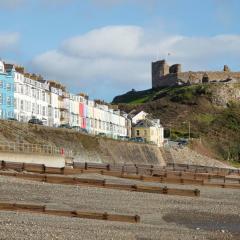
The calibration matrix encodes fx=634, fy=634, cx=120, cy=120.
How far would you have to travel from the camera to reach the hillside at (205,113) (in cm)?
13912

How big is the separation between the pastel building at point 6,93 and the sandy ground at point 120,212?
39634 millimetres

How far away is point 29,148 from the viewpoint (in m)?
51.4

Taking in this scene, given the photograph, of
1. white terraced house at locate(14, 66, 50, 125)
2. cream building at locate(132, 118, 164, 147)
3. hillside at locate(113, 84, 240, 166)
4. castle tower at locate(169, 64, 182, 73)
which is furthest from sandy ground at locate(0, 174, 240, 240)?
castle tower at locate(169, 64, 182, 73)

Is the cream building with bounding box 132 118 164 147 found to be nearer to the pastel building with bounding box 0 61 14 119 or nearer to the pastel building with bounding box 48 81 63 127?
the pastel building with bounding box 48 81 63 127

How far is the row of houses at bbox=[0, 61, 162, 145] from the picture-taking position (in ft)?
246

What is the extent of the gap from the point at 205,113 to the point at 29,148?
A: 11269 centimetres

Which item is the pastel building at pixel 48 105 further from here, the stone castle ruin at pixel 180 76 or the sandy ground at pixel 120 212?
the stone castle ruin at pixel 180 76

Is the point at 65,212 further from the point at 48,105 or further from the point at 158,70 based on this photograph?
the point at 158,70

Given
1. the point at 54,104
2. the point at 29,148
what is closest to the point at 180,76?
the point at 54,104

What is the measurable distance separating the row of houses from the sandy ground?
40.9 metres

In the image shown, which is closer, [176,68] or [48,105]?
[48,105]

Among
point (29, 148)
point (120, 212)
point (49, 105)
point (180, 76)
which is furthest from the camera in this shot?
point (180, 76)

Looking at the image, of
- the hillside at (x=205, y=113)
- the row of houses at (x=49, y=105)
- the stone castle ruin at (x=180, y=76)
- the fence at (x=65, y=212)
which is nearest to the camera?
the fence at (x=65, y=212)

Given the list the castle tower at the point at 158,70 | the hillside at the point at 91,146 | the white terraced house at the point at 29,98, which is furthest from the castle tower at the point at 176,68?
the white terraced house at the point at 29,98
